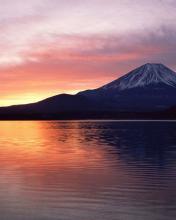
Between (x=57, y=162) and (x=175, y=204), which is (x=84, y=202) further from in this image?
(x=57, y=162)

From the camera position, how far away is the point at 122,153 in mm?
39875

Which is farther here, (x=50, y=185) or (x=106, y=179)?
(x=106, y=179)

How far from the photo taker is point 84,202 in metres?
17.6

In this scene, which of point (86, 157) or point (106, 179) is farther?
point (86, 157)

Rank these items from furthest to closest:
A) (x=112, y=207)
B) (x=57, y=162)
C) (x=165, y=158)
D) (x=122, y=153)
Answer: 1. (x=122, y=153)
2. (x=165, y=158)
3. (x=57, y=162)
4. (x=112, y=207)

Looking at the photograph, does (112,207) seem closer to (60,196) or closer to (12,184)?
(60,196)

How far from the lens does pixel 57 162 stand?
32.5 metres

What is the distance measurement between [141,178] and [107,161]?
8956 mm

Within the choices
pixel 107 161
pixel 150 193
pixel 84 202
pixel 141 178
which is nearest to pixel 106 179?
pixel 141 178

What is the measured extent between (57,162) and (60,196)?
13738 mm

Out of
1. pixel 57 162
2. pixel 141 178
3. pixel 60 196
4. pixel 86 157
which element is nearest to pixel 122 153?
pixel 86 157

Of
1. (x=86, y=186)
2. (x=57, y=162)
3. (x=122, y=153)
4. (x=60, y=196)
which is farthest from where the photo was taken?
(x=122, y=153)

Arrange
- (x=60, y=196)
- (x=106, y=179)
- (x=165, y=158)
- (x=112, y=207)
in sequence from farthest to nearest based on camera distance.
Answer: (x=165, y=158)
(x=106, y=179)
(x=60, y=196)
(x=112, y=207)

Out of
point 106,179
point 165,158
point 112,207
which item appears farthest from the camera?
point 165,158
